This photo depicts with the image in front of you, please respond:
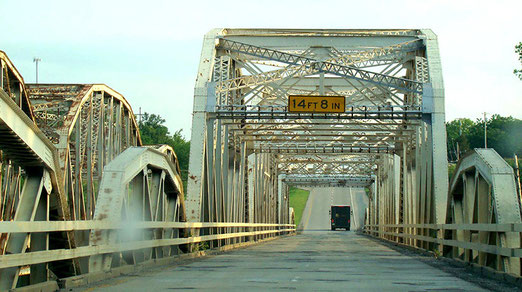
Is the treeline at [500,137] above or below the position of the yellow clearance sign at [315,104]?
above

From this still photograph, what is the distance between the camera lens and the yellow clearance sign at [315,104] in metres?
28.7

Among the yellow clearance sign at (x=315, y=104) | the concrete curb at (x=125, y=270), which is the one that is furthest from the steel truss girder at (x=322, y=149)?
the concrete curb at (x=125, y=270)

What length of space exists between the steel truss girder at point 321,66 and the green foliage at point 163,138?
3041 inches

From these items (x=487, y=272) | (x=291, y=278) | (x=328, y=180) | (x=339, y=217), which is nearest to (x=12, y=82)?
(x=291, y=278)

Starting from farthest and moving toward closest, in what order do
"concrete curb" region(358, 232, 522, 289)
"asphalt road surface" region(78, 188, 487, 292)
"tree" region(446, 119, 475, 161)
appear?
"tree" region(446, 119, 475, 161)
"concrete curb" region(358, 232, 522, 289)
"asphalt road surface" region(78, 188, 487, 292)

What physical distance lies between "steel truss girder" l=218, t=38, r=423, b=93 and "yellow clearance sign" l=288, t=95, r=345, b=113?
1.55 m

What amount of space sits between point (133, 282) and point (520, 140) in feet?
508

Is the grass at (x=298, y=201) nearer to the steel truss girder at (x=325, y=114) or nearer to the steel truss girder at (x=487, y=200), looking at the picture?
the steel truss girder at (x=325, y=114)

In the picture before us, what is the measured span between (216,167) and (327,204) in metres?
131

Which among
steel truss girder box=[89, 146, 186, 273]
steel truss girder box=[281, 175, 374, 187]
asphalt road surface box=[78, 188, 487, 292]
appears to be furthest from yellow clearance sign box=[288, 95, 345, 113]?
steel truss girder box=[281, 175, 374, 187]

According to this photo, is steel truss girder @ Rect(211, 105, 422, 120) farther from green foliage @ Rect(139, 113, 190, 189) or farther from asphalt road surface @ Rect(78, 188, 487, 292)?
green foliage @ Rect(139, 113, 190, 189)

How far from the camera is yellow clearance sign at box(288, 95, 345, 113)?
94.0 feet

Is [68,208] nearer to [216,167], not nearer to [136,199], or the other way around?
[136,199]

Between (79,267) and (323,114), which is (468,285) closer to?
(79,267)
